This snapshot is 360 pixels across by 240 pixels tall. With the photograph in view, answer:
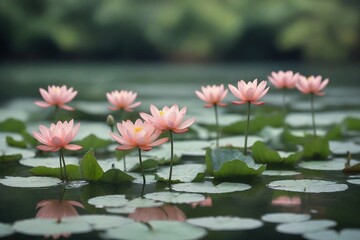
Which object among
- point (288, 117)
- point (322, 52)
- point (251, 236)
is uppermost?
point (322, 52)

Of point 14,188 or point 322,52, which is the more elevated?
point 322,52

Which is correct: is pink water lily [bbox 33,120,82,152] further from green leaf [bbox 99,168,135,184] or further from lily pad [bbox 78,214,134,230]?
lily pad [bbox 78,214,134,230]

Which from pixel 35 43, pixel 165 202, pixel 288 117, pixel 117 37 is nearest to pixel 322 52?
pixel 117 37

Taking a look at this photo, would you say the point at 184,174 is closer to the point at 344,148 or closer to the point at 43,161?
the point at 43,161

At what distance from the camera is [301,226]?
41.9 inches

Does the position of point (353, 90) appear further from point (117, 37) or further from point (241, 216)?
point (117, 37)

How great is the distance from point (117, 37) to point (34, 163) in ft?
35.7

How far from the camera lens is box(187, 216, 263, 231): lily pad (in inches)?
41.8

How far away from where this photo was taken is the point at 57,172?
1557mm

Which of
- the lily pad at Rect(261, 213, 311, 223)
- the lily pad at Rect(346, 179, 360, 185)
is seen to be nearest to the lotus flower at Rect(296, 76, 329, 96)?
the lily pad at Rect(346, 179, 360, 185)

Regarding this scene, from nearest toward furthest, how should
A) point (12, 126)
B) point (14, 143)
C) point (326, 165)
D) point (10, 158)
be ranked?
point (326, 165) → point (10, 158) → point (14, 143) → point (12, 126)

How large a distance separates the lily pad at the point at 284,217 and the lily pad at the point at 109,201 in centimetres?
31

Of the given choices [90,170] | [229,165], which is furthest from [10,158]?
[229,165]

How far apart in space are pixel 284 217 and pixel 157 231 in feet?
0.88
